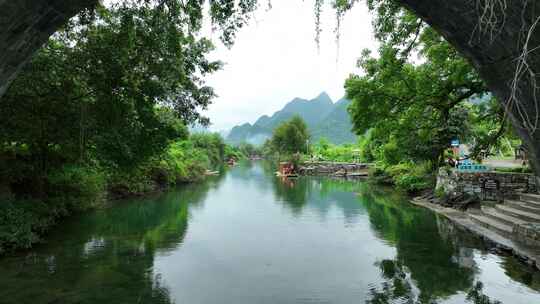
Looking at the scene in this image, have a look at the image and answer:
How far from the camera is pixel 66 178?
12.9 metres

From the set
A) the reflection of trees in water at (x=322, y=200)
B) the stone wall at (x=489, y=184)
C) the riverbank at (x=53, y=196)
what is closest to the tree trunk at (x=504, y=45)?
the riverbank at (x=53, y=196)

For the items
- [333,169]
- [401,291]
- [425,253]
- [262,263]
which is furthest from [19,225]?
[333,169]

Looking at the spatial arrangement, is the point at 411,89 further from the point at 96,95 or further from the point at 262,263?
the point at 96,95

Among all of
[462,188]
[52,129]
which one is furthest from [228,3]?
[462,188]

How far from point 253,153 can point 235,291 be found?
114047mm

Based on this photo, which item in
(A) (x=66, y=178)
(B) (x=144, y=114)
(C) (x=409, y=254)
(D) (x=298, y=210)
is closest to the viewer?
(C) (x=409, y=254)

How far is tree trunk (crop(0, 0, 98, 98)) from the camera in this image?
1911 mm

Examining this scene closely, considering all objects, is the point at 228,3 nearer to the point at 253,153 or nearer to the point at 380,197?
the point at 380,197

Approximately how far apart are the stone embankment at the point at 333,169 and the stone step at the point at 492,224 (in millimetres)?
26055

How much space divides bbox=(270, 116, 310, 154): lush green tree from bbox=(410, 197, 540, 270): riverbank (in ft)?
156

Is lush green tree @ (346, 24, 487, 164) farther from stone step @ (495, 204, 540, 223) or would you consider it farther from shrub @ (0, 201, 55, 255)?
shrub @ (0, 201, 55, 255)

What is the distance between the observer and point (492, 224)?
36.3 ft

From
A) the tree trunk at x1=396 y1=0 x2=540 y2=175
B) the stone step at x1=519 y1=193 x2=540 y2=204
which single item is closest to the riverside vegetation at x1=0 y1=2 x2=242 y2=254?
the tree trunk at x1=396 y1=0 x2=540 y2=175

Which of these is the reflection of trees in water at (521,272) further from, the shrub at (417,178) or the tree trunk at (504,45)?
the shrub at (417,178)
